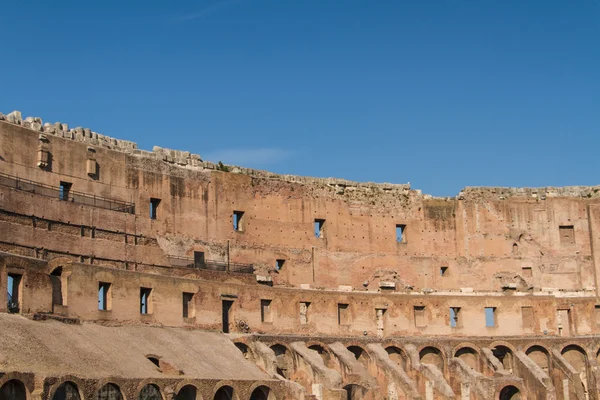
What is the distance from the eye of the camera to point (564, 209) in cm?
5544

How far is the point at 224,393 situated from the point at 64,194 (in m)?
11.7

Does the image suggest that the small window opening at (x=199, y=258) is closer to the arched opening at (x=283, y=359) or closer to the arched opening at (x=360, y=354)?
the arched opening at (x=283, y=359)

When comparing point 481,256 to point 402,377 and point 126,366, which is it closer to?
point 402,377

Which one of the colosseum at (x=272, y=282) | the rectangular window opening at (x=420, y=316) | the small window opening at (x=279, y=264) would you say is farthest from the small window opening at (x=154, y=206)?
the rectangular window opening at (x=420, y=316)

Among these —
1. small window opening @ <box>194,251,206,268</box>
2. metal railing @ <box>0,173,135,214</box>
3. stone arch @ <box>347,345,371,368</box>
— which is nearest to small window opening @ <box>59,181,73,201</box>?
metal railing @ <box>0,173,135,214</box>

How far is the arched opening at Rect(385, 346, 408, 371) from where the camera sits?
4750 cm

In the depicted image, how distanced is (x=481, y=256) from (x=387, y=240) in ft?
18.6

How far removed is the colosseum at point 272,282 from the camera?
33.8 metres

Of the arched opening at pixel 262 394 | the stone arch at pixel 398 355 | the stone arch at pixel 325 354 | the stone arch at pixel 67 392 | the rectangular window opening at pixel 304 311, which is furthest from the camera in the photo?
→ the stone arch at pixel 398 355

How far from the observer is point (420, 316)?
164 feet

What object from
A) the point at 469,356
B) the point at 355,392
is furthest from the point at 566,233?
the point at 355,392

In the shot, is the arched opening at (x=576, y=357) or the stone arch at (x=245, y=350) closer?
the stone arch at (x=245, y=350)

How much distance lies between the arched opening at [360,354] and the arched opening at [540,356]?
958 centimetres

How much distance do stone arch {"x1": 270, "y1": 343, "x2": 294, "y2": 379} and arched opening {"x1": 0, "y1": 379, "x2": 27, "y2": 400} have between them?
645 inches
